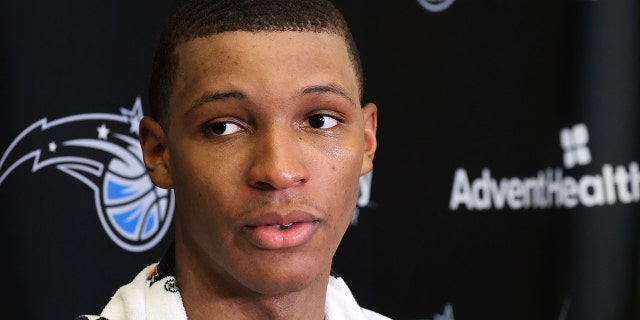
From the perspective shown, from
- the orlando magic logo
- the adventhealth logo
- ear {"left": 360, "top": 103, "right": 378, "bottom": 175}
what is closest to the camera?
ear {"left": 360, "top": 103, "right": 378, "bottom": 175}

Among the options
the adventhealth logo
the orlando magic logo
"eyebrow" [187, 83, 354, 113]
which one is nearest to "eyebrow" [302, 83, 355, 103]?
"eyebrow" [187, 83, 354, 113]

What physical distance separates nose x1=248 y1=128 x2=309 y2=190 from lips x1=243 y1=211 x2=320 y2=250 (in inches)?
1.5

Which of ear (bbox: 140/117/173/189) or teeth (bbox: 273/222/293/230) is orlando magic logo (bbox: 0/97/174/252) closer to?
ear (bbox: 140/117/173/189)

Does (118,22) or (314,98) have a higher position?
(118,22)

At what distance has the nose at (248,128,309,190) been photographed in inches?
36.4

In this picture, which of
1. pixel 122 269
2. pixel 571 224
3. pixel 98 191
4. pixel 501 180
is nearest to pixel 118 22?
pixel 98 191

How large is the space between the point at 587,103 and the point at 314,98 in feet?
4.65

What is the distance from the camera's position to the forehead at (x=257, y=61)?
0.96 m

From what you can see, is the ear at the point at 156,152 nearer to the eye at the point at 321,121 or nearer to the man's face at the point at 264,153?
the man's face at the point at 264,153

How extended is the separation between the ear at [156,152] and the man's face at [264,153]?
5cm

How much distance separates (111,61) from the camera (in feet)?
5.21

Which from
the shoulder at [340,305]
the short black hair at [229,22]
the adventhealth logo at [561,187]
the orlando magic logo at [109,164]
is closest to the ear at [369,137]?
the short black hair at [229,22]

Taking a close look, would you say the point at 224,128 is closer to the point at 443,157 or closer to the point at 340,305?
the point at 340,305

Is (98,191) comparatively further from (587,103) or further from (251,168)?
(587,103)
